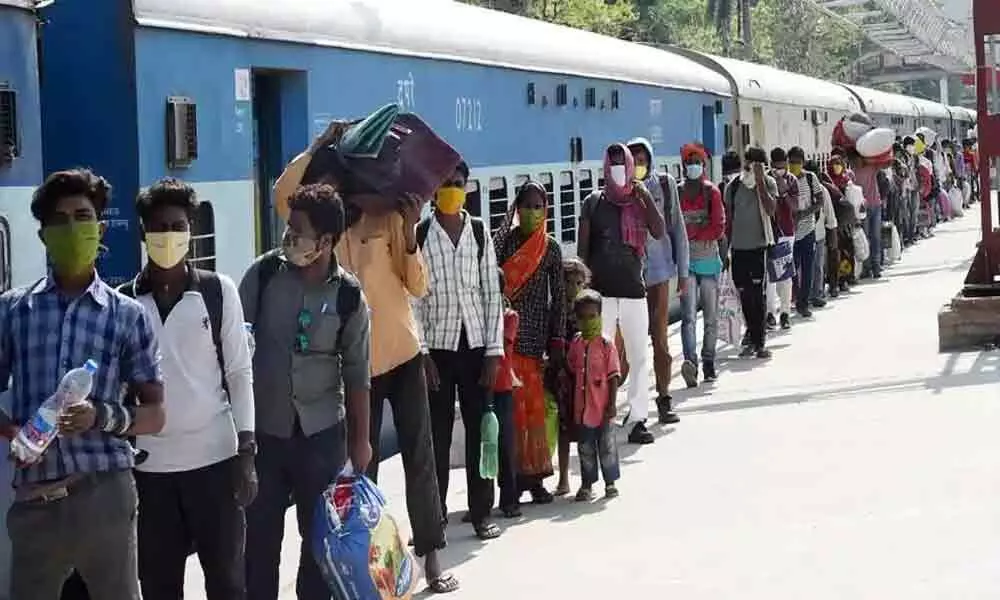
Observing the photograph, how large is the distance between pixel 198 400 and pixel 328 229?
0.82 m

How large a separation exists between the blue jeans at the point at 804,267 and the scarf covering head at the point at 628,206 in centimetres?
770

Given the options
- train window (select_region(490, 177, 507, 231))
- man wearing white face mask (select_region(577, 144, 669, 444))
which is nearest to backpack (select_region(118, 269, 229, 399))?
man wearing white face mask (select_region(577, 144, 669, 444))

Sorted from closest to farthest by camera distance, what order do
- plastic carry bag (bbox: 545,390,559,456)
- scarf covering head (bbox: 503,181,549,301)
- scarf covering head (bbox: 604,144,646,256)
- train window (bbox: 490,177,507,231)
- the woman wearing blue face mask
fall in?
scarf covering head (bbox: 503,181,549,301) → plastic carry bag (bbox: 545,390,559,456) → scarf covering head (bbox: 604,144,646,256) → train window (bbox: 490,177,507,231) → the woman wearing blue face mask

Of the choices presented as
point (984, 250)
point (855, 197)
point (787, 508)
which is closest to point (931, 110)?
point (855, 197)

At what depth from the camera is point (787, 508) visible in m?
9.11

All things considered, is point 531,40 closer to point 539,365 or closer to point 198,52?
point 539,365

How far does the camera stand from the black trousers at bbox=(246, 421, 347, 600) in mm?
6406

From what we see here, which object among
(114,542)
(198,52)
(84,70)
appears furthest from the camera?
(198,52)

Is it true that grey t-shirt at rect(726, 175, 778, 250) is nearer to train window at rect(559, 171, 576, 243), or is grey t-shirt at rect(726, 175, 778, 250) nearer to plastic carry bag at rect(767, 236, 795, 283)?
train window at rect(559, 171, 576, 243)

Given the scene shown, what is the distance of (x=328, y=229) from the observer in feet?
20.6

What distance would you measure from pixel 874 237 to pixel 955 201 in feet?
53.0

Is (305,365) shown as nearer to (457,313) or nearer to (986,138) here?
(457,313)

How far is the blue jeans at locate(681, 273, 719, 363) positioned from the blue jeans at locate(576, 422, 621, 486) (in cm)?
404

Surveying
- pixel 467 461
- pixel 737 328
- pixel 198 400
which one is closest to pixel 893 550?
pixel 467 461
